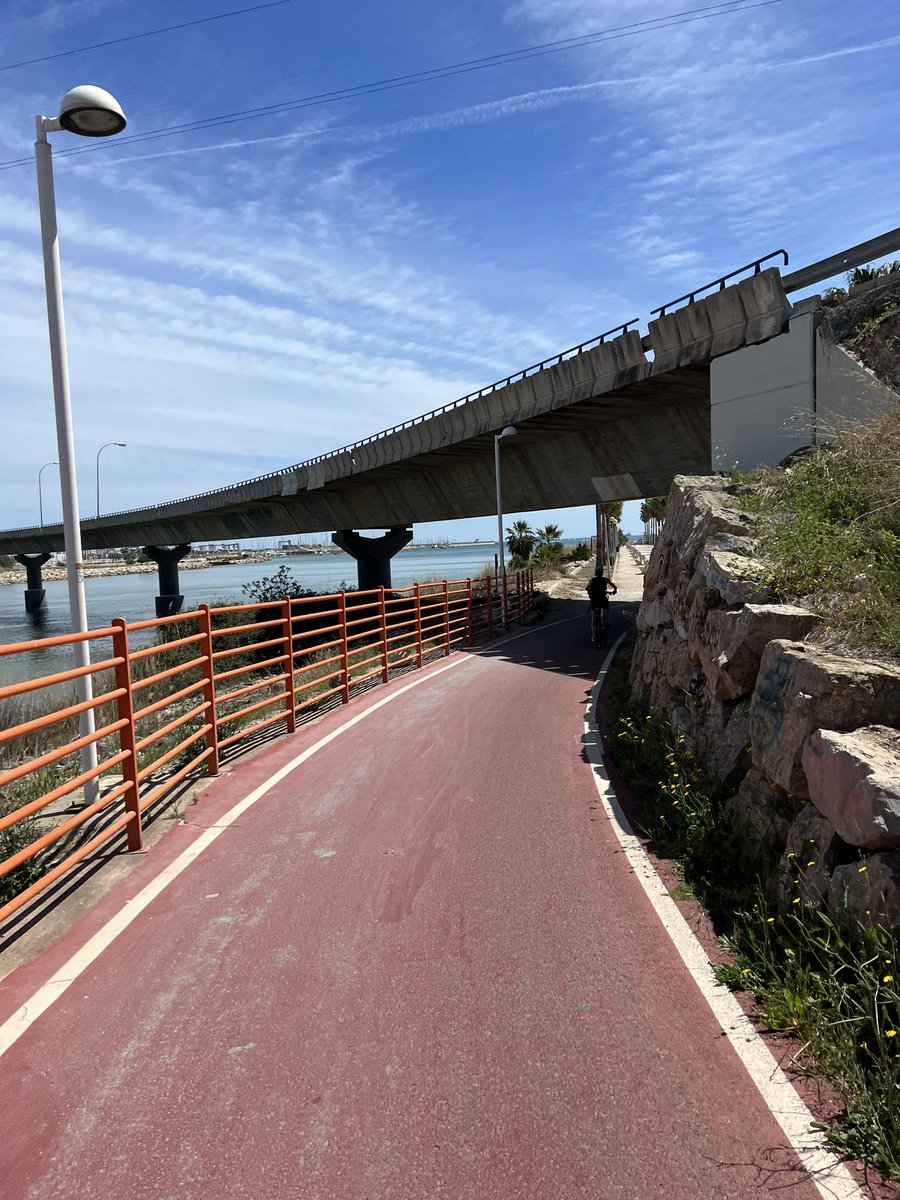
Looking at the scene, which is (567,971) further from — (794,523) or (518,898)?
(794,523)

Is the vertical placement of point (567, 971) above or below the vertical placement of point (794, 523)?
below

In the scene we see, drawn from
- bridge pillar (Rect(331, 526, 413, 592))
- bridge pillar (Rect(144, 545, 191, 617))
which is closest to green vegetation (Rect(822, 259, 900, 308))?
bridge pillar (Rect(331, 526, 413, 592))

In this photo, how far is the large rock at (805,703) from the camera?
14.4ft

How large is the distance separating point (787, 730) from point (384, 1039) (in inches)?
118

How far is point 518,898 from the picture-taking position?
4828 mm

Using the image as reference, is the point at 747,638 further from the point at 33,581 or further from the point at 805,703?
the point at 33,581

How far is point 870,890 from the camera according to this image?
11.9 feet

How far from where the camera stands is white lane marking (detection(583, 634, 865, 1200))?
2.66 m

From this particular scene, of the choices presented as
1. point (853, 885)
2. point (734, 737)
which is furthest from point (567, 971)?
point (734, 737)

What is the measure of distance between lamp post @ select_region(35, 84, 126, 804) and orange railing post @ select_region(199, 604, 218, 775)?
1091mm

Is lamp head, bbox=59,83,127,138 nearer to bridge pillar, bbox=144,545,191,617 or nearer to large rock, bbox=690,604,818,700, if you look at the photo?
large rock, bbox=690,604,818,700

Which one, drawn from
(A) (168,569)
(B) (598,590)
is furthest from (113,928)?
(A) (168,569)

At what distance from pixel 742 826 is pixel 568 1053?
248 centimetres

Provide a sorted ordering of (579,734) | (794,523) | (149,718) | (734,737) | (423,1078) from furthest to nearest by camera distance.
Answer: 1. (149,718)
2. (579,734)
3. (794,523)
4. (734,737)
5. (423,1078)
